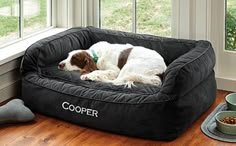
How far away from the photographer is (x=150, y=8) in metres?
3.99

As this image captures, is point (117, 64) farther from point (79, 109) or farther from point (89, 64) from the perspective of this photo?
point (79, 109)

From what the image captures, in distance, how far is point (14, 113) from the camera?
319cm

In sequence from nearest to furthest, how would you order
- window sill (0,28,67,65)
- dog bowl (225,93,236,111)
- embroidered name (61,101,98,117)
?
embroidered name (61,101,98,117), dog bowl (225,93,236,111), window sill (0,28,67,65)

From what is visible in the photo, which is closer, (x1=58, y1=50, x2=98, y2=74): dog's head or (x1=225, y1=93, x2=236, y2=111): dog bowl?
(x1=225, y1=93, x2=236, y2=111): dog bowl

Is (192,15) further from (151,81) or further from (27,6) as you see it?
(27,6)

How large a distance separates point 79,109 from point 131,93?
33 centimetres

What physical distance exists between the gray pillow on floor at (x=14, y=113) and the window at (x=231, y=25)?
5.05ft

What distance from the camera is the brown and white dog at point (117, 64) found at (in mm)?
3361

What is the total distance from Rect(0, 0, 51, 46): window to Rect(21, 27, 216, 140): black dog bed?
1.01ft

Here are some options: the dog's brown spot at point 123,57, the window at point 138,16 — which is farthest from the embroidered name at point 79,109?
the window at point 138,16

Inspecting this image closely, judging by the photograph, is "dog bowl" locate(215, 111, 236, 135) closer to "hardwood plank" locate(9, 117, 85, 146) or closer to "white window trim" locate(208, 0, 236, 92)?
"white window trim" locate(208, 0, 236, 92)

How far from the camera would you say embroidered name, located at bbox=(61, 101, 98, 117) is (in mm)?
3103

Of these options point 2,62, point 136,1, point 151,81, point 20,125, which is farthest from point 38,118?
point 136,1

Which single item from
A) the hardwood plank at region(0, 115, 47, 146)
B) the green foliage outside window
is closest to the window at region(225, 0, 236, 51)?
the green foliage outside window
